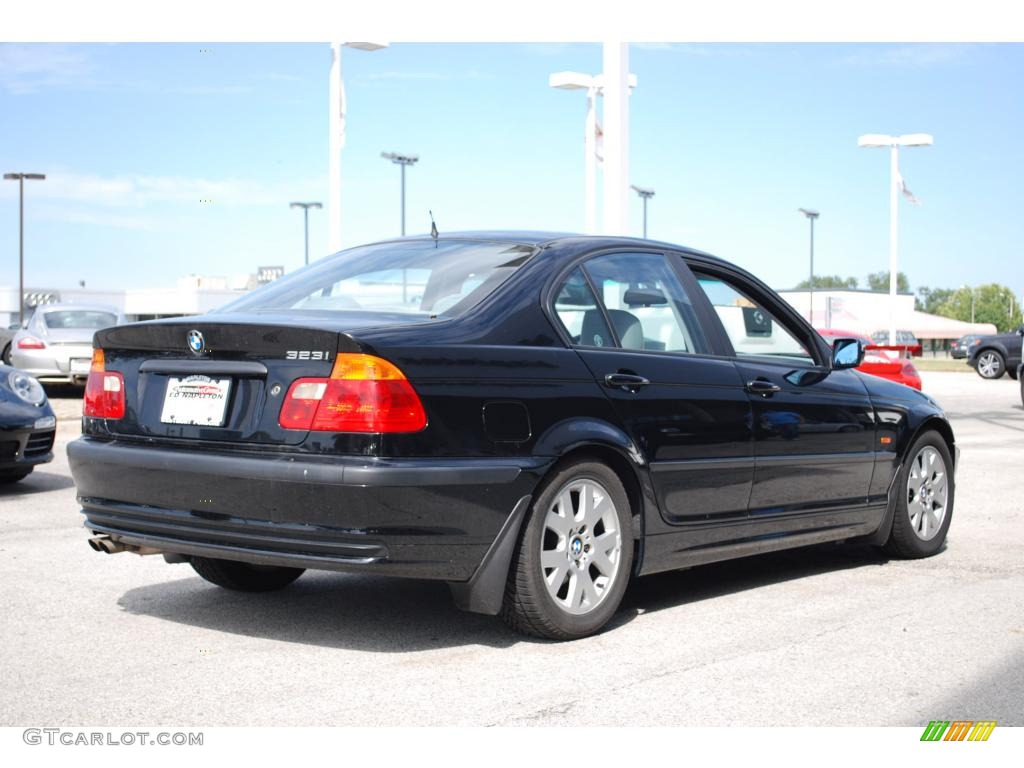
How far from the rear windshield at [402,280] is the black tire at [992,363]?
113 ft

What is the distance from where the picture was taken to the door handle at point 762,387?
579 cm

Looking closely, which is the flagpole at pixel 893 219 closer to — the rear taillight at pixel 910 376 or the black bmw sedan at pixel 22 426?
the rear taillight at pixel 910 376

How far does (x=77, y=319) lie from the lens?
20.8 meters

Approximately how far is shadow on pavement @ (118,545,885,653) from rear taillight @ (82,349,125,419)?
2.80ft

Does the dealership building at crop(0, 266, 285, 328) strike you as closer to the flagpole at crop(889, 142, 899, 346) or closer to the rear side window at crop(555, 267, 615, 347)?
the flagpole at crop(889, 142, 899, 346)

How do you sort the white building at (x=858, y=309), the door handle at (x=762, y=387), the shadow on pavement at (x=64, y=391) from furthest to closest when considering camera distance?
the white building at (x=858, y=309), the shadow on pavement at (x=64, y=391), the door handle at (x=762, y=387)

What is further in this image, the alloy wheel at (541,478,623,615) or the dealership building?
the dealership building

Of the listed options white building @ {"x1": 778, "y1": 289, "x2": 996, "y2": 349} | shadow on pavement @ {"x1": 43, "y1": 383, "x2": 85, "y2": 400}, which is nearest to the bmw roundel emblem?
shadow on pavement @ {"x1": 43, "y1": 383, "x2": 85, "y2": 400}

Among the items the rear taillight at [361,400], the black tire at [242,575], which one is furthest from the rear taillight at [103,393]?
the rear taillight at [361,400]

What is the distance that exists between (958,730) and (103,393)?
3.22 meters

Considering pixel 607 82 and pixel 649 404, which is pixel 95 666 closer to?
pixel 649 404

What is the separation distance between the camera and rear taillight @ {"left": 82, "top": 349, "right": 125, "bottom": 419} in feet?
16.5

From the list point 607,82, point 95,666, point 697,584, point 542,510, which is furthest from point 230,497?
point 607,82

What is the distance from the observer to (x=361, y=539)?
14.5 feet
